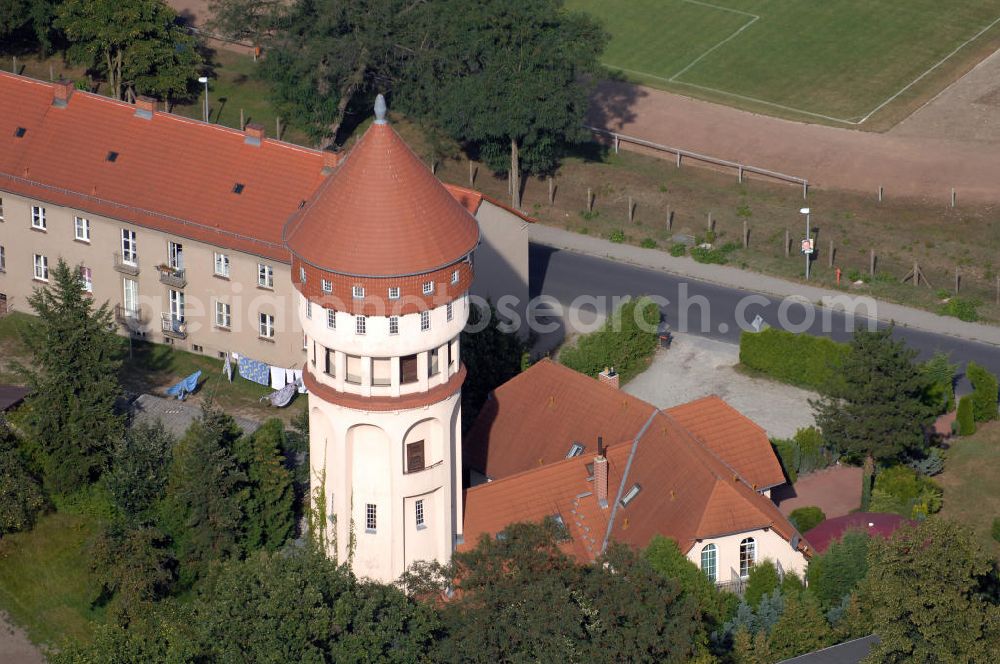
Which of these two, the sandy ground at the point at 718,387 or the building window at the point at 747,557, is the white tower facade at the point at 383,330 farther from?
the sandy ground at the point at 718,387

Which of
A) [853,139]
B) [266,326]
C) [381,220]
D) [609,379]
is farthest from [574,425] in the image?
[853,139]

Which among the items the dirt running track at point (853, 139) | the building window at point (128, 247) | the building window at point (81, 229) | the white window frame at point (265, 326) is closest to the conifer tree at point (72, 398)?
the white window frame at point (265, 326)

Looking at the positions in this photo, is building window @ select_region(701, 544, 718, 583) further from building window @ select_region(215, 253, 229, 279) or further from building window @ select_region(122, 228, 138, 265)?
building window @ select_region(122, 228, 138, 265)

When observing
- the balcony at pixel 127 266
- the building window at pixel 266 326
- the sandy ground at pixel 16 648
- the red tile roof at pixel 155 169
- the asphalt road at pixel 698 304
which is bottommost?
the sandy ground at pixel 16 648

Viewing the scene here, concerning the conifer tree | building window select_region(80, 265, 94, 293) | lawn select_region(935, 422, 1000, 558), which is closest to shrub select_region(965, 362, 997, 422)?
lawn select_region(935, 422, 1000, 558)

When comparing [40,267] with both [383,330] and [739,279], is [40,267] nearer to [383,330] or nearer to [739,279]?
[383,330]

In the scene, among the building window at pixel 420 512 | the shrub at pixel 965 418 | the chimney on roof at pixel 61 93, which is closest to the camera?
the building window at pixel 420 512

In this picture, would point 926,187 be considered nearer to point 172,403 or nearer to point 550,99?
point 550,99
